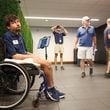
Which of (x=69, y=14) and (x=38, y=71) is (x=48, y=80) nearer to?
(x=38, y=71)

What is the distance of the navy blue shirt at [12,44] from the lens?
3.06 meters

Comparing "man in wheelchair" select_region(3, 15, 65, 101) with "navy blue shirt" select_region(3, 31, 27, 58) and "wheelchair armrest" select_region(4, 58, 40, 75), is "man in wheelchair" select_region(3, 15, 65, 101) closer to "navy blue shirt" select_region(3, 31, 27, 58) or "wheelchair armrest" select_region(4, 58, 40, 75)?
"navy blue shirt" select_region(3, 31, 27, 58)

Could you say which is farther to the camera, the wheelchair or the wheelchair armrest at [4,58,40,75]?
the wheelchair armrest at [4,58,40,75]

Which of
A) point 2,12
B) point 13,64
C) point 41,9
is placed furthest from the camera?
point 41,9

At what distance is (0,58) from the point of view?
3.37 metres

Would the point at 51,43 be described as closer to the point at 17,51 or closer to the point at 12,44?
the point at 17,51

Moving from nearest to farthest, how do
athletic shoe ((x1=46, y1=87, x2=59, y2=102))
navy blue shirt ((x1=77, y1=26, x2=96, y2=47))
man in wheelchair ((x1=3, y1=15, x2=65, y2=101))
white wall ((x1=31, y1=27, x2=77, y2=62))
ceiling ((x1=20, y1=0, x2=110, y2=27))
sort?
man in wheelchair ((x1=3, y1=15, x2=65, y2=101))
athletic shoe ((x1=46, y1=87, x2=59, y2=102))
navy blue shirt ((x1=77, y1=26, x2=96, y2=47))
ceiling ((x1=20, y1=0, x2=110, y2=27))
white wall ((x1=31, y1=27, x2=77, y2=62))

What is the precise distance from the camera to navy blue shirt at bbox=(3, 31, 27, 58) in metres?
3.06

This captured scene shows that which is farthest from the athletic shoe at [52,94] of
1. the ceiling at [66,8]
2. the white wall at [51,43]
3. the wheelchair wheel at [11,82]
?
the white wall at [51,43]

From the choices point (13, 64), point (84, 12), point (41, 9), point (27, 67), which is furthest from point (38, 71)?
point (84, 12)

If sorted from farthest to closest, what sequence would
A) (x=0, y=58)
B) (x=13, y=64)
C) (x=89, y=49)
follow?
(x=89, y=49) < (x=0, y=58) < (x=13, y=64)

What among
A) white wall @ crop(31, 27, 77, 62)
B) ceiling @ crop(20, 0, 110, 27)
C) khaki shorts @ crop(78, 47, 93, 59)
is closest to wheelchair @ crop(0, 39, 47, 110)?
khaki shorts @ crop(78, 47, 93, 59)

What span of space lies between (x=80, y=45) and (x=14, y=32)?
324 cm

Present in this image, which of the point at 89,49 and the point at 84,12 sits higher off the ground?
the point at 84,12
